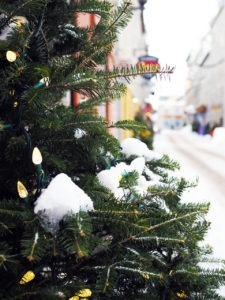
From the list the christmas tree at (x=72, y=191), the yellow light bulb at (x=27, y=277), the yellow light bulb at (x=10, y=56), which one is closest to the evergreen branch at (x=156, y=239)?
the christmas tree at (x=72, y=191)

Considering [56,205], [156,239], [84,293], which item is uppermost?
[56,205]

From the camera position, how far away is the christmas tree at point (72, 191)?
51.2 inches

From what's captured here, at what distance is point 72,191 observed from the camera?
1340 millimetres

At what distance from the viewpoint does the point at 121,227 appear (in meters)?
1.40

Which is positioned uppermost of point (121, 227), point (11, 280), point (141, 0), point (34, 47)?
point (141, 0)

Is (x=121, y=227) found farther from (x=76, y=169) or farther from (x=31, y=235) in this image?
(x=76, y=169)

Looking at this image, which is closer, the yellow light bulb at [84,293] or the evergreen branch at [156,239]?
the yellow light bulb at [84,293]

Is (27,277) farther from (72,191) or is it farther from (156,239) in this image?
(156,239)

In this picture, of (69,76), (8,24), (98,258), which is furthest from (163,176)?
(8,24)

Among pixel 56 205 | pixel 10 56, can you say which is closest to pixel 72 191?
pixel 56 205

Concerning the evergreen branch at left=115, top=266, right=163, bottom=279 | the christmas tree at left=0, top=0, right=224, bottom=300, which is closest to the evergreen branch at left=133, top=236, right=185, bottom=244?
the christmas tree at left=0, top=0, right=224, bottom=300

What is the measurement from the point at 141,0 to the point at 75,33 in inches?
358

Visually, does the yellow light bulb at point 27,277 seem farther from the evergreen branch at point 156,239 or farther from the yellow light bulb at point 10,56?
the yellow light bulb at point 10,56

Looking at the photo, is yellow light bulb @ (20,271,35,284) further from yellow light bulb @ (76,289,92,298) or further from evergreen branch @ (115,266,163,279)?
evergreen branch @ (115,266,163,279)
